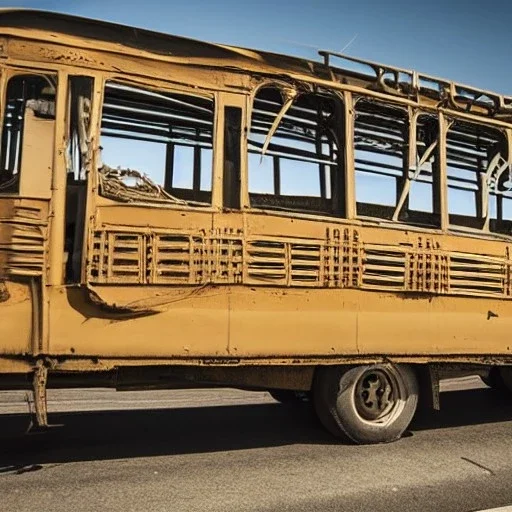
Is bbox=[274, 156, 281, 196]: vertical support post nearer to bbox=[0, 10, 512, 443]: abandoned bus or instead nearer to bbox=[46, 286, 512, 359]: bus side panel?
bbox=[0, 10, 512, 443]: abandoned bus

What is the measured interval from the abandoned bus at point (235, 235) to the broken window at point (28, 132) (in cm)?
1

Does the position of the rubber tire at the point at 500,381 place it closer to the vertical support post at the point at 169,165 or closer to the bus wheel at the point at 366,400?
the bus wheel at the point at 366,400

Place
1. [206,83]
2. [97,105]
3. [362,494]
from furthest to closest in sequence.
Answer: [206,83], [97,105], [362,494]

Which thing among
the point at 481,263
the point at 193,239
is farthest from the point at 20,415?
the point at 481,263

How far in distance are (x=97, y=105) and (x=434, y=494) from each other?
397 centimetres

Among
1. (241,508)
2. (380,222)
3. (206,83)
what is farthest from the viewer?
(380,222)

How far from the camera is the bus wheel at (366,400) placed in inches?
233

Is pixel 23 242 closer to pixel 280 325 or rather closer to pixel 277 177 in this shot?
pixel 280 325

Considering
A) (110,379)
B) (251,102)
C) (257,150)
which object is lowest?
(110,379)

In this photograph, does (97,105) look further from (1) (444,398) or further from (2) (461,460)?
(1) (444,398)

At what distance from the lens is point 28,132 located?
16.1 feet

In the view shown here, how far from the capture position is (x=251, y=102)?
555 cm

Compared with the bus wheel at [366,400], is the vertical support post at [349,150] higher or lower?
higher

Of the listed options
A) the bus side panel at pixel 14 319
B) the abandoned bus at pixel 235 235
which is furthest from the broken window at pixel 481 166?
the bus side panel at pixel 14 319
